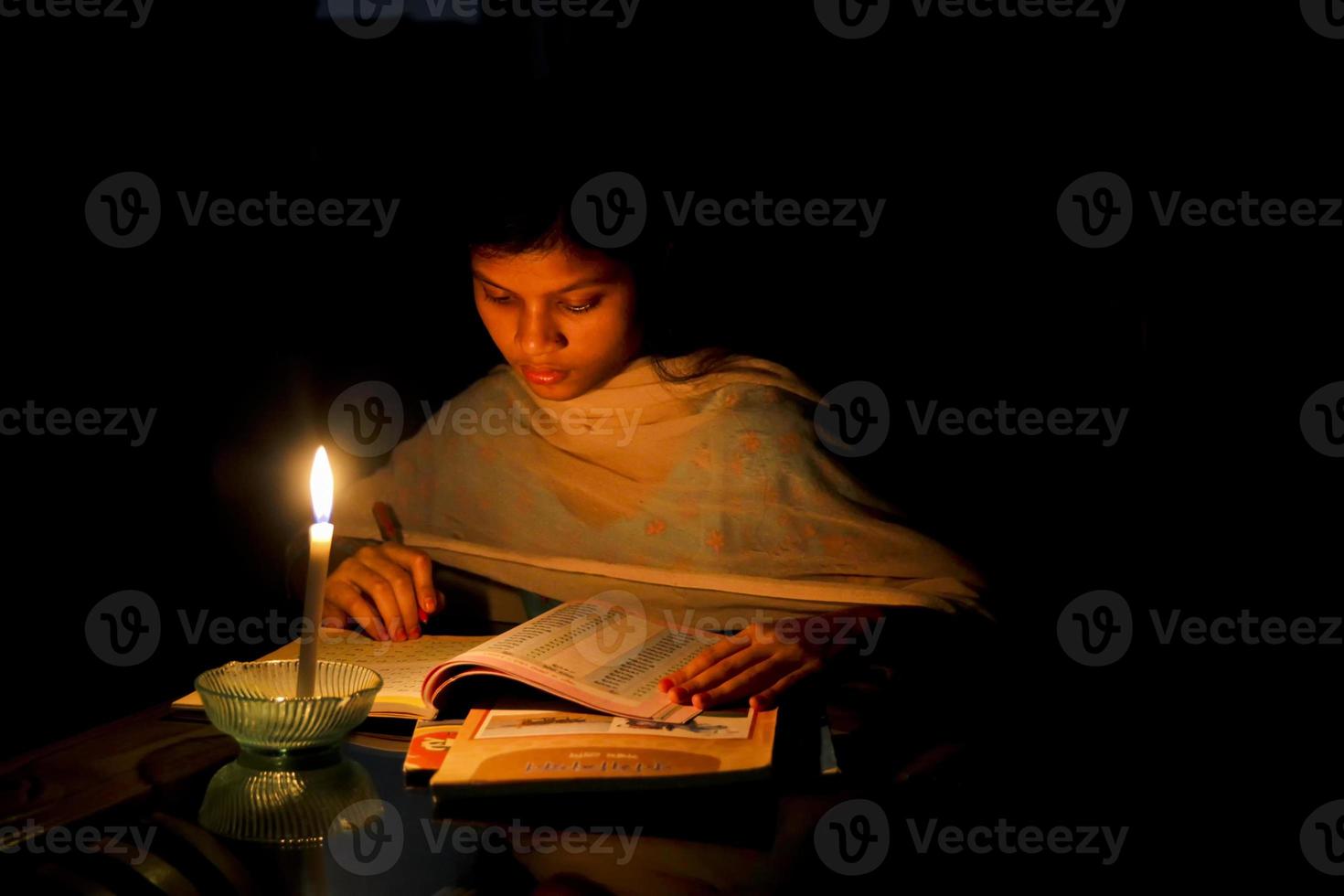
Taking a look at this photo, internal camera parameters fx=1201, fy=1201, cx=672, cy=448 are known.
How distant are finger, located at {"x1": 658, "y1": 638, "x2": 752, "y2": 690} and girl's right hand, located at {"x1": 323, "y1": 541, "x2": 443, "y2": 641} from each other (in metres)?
0.38

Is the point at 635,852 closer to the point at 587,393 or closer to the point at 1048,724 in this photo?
the point at 1048,724

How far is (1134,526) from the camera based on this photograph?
1955 mm

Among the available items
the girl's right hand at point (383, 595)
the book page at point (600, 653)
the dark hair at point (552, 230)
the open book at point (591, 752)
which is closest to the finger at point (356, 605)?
the girl's right hand at point (383, 595)

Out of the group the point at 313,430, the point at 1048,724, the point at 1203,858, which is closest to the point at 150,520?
the point at 313,430

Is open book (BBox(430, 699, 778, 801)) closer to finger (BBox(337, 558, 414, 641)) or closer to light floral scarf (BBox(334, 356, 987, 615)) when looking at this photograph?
finger (BBox(337, 558, 414, 641))

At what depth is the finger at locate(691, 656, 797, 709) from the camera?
1.09m

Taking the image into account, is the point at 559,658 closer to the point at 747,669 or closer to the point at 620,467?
the point at 747,669

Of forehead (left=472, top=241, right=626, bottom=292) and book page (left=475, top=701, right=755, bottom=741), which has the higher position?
forehead (left=472, top=241, right=626, bottom=292)

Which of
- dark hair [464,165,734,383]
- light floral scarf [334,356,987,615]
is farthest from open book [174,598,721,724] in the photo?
dark hair [464,165,734,383]

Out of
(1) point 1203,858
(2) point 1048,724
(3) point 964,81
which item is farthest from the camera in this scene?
(3) point 964,81

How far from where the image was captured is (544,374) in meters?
1.60

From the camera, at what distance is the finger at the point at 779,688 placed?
1099 mm

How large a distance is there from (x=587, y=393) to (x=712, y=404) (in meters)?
0.18

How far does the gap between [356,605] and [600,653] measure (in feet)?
1.26
